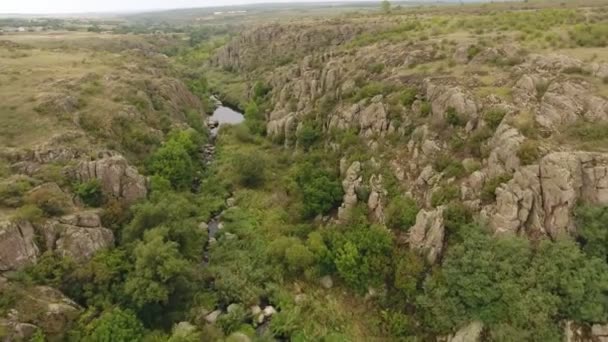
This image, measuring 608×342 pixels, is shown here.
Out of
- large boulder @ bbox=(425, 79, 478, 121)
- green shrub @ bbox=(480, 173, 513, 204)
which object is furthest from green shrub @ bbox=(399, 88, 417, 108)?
green shrub @ bbox=(480, 173, 513, 204)

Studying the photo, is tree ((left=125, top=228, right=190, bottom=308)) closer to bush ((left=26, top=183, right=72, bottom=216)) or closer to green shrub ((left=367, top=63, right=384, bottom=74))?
bush ((left=26, top=183, right=72, bottom=216))

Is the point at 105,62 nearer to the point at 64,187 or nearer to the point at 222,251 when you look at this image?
the point at 64,187

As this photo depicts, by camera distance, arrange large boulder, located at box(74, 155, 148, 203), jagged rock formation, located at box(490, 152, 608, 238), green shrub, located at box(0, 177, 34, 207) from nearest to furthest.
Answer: jagged rock formation, located at box(490, 152, 608, 238) < green shrub, located at box(0, 177, 34, 207) < large boulder, located at box(74, 155, 148, 203)

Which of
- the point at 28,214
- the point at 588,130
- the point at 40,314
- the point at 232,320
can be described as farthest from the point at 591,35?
the point at 40,314

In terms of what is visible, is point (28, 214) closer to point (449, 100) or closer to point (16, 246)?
point (16, 246)

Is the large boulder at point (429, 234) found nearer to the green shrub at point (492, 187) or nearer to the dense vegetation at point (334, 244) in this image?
the dense vegetation at point (334, 244)

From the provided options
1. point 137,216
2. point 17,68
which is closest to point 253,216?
point 137,216
